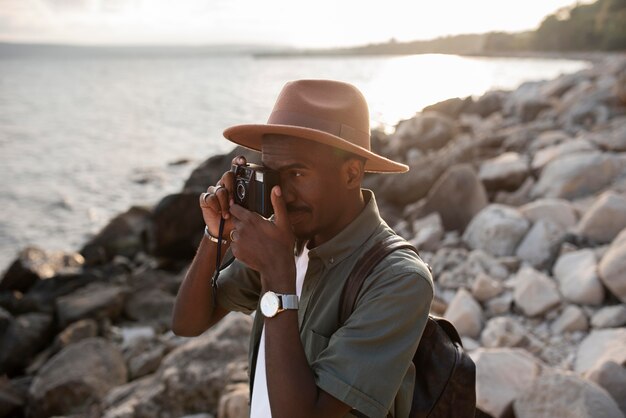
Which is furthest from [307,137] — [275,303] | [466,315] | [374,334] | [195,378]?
[466,315]

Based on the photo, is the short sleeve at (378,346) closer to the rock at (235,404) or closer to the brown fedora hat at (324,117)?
the brown fedora hat at (324,117)

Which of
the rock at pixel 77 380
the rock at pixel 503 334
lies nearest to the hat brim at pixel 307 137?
the rock at pixel 503 334

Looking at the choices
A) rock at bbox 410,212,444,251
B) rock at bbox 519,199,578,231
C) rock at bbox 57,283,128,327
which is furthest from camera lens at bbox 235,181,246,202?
rock at bbox 57,283,128,327

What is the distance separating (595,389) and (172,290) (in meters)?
7.48

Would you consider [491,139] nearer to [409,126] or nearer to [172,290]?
[409,126]

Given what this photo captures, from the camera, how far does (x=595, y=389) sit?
10.8 feet

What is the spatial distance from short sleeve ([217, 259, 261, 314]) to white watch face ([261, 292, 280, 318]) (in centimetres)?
58

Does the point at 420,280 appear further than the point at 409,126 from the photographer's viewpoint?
No

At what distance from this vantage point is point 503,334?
193 inches

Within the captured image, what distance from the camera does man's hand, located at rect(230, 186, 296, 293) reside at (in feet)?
5.71

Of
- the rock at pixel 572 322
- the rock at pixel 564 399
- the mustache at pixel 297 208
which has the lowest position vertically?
the rock at pixel 572 322

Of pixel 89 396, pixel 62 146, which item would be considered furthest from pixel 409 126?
pixel 62 146

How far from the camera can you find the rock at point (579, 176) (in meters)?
8.22

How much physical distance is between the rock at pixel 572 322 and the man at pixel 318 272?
3623 mm
